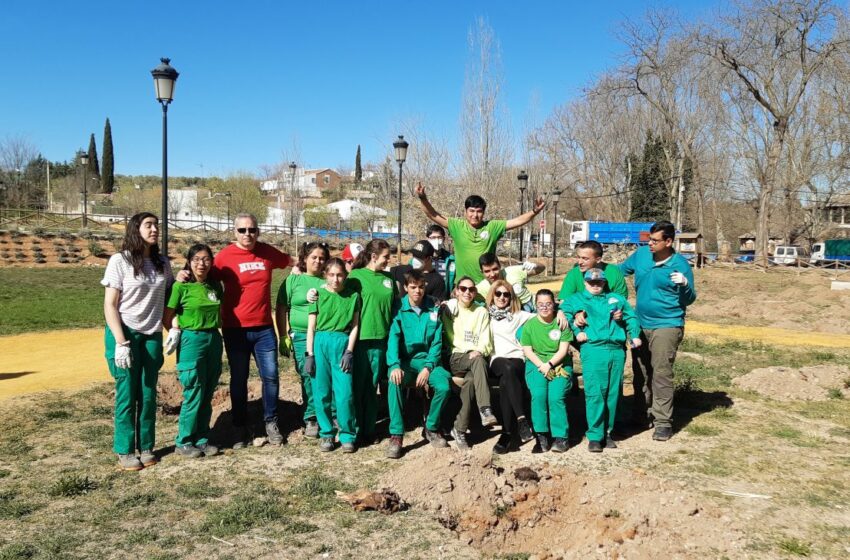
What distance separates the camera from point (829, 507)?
14.4 feet

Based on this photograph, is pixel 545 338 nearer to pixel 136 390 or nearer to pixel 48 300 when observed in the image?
pixel 136 390

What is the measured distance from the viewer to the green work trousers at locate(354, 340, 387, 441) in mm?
5707

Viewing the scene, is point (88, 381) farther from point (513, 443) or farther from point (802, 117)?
point (802, 117)

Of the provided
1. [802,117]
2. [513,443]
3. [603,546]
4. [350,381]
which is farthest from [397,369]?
[802,117]

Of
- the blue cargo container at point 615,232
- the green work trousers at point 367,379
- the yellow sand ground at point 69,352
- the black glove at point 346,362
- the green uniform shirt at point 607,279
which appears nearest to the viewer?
the black glove at point 346,362

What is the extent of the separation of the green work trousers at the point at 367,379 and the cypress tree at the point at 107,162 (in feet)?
281

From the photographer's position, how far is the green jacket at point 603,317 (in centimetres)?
571

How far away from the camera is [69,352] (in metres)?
10.2

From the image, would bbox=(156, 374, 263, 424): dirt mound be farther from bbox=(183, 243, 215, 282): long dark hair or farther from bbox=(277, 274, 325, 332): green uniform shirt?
bbox=(183, 243, 215, 282): long dark hair

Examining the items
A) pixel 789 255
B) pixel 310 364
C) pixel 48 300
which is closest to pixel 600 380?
pixel 310 364

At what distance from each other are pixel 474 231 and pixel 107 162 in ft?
285

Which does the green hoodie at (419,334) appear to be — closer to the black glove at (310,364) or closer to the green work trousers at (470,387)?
the green work trousers at (470,387)

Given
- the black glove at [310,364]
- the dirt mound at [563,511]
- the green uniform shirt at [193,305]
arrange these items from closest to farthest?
the dirt mound at [563,511], the green uniform shirt at [193,305], the black glove at [310,364]

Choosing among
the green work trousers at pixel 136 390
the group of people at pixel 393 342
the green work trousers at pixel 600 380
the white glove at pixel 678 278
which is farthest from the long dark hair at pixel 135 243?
the white glove at pixel 678 278
